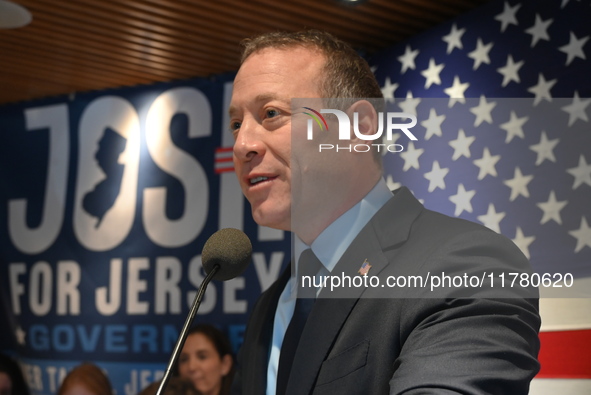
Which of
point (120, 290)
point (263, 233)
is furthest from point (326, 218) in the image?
point (120, 290)

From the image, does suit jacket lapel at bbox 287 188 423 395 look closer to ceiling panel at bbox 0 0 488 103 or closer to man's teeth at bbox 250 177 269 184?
man's teeth at bbox 250 177 269 184

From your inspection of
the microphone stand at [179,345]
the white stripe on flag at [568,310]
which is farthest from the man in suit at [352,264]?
the white stripe on flag at [568,310]

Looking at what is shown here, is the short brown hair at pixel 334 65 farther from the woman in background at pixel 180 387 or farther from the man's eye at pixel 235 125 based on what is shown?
the woman in background at pixel 180 387

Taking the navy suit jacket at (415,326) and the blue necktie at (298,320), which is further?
the blue necktie at (298,320)

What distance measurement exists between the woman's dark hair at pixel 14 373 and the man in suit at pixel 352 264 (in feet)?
12.8

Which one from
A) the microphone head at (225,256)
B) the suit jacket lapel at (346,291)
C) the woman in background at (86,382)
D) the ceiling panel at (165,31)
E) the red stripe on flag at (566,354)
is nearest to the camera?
the suit jacket lapel at (346,291)

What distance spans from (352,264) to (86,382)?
3.96m

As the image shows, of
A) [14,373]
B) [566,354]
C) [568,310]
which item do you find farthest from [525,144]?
[14,373]

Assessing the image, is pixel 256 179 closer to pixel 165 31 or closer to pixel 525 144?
pixel 525 144

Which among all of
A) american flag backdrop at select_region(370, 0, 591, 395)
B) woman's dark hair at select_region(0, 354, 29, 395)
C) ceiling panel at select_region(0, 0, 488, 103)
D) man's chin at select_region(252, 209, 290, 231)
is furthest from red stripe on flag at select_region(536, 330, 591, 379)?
woman's dark hair at select_region(0, 354, 29, 395)

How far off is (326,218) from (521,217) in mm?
2046

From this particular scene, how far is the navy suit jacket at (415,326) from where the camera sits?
3.23ft

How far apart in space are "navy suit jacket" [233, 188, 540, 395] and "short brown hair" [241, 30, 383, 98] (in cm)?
26

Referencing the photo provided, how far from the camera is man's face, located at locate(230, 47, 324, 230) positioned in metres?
1.43
